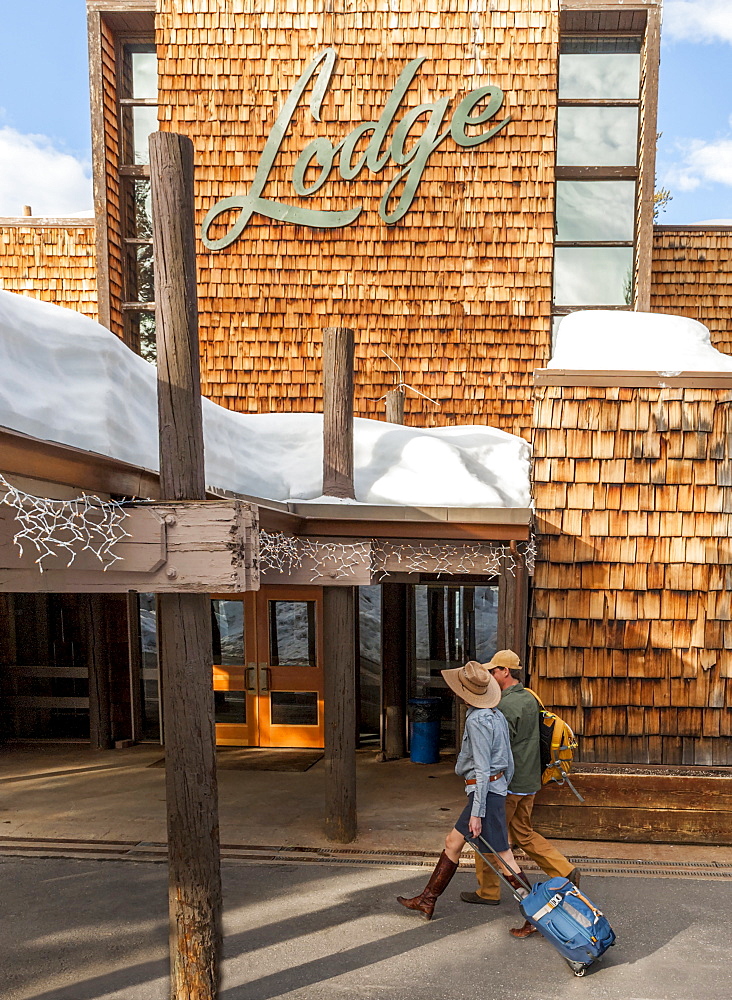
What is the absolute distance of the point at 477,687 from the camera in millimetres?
4703

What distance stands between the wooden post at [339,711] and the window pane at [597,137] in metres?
7.73

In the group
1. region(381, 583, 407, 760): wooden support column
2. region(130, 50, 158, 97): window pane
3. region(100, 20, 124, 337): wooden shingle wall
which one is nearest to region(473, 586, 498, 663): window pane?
region(381, 583, 407, 760): wooden support column

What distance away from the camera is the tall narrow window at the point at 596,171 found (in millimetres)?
10625

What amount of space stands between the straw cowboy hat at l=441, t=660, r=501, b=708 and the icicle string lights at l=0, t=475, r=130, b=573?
2248mm

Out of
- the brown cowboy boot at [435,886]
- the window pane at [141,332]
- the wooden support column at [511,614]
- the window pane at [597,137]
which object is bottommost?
the brown cowboy boot at [435,886]

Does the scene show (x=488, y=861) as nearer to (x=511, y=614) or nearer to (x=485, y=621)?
(x=511, y=614)

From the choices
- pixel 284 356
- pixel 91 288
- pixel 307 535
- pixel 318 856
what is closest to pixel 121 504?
pixel 307 535

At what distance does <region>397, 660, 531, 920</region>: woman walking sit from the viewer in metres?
4.57

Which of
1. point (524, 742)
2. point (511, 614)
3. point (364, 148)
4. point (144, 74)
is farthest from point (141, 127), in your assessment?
point (524, 742)

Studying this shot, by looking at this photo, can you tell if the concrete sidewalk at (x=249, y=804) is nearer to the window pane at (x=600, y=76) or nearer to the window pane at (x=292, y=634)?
the window pane at (x=292, y=634)

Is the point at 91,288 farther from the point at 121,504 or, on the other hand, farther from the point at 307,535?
the point at 121,504

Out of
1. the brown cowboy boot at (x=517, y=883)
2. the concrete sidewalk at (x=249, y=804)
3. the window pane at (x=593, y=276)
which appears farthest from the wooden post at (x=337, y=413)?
the window pane at (x=593, y=276)

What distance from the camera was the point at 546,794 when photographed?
6246mm

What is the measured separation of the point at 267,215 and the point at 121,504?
781 cm
